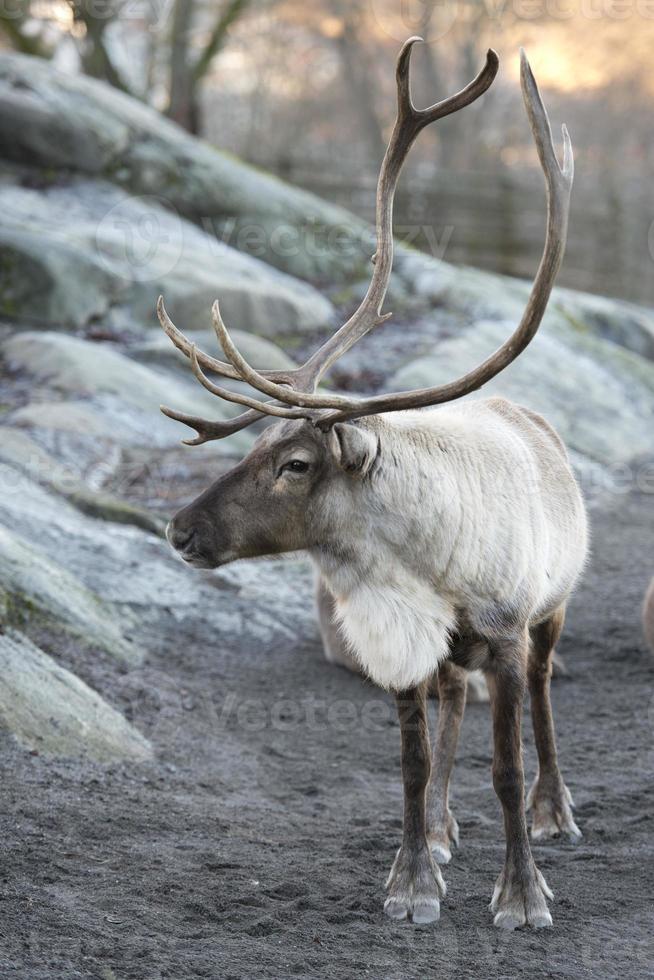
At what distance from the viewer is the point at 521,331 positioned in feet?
12.0

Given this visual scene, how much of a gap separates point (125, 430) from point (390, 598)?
482cm

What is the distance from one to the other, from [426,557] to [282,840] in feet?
4.11

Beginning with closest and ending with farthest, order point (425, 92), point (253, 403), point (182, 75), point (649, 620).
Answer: point (253, 403)
point (649, 620)
point (182, 75)
point (425, 92)

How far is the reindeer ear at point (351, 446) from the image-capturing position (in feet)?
12.5

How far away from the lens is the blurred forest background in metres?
18.6

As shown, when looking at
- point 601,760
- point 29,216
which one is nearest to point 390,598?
point 601,760

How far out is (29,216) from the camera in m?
11.4

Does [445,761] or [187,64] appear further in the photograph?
[187,64]

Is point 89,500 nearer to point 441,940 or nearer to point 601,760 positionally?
point 601,760

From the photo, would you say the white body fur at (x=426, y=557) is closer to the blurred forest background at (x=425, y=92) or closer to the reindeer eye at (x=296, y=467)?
the reindeer eye at (x=296, y=467)

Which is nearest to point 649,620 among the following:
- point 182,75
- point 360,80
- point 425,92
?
point 182,75

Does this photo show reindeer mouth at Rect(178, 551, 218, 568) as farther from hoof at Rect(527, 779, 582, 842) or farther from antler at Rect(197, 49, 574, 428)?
hoof at Rect(527, 779, 582, 842)

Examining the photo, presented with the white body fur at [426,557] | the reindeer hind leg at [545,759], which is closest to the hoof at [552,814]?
the reindeer hind leg at [545,759]

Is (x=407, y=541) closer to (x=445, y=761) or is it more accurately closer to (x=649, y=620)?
(x=445, y=761)
